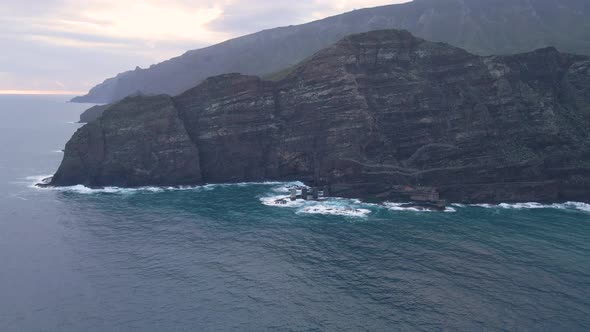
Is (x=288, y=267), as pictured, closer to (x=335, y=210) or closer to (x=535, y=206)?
(x=335, y=210)

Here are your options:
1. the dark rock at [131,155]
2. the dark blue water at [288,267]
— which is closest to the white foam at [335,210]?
the dark blue water at [288,267]

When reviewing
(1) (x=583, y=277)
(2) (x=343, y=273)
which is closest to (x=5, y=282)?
(2) (x=343, y=273)

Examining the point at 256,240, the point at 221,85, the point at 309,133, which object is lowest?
the point at 256,240

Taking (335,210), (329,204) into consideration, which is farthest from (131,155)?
(335,210)

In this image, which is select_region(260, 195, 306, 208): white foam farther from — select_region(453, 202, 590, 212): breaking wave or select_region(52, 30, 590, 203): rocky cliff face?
select_region(453, 202, 590, 212): breaking wave

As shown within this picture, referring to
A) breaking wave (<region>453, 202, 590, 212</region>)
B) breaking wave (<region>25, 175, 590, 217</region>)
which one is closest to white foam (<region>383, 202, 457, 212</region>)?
breaking wave (<region>25, 175, 590, 217</region>)

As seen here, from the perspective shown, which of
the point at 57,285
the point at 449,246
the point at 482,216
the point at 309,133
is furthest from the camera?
the point at 309,133

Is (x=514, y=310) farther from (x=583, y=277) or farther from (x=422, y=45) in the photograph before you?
(x=422, y=45)
